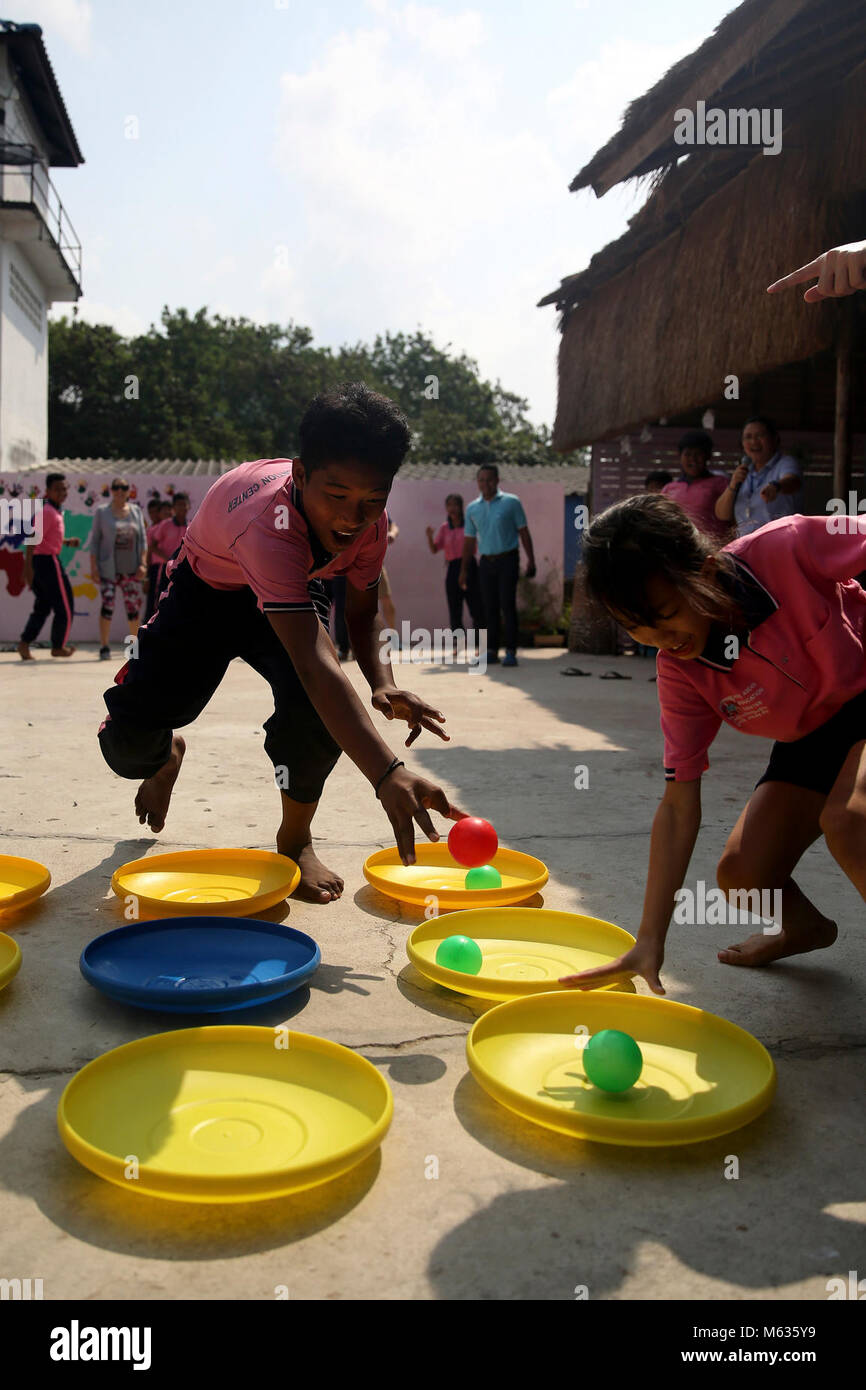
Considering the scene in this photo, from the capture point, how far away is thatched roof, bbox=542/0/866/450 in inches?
212

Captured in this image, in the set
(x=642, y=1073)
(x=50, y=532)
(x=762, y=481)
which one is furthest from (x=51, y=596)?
(x=642, y=1073)

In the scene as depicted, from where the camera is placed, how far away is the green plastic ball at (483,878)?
2994mm

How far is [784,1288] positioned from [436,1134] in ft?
1.96

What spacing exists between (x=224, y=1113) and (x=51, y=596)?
29.7 feet

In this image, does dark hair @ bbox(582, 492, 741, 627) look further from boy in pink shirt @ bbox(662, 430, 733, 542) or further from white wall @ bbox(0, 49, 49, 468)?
white wall @ bbox(0, 49, 49, 468)

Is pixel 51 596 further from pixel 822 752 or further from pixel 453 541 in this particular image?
pixel 822 752

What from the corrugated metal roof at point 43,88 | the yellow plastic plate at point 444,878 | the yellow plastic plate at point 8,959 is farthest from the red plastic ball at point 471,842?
the corrugated metal roof at point 43,88

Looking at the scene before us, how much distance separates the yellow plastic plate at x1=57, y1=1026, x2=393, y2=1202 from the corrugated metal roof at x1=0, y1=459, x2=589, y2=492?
507 inches

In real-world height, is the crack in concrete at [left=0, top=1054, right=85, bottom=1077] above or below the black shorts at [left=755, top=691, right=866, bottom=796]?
below

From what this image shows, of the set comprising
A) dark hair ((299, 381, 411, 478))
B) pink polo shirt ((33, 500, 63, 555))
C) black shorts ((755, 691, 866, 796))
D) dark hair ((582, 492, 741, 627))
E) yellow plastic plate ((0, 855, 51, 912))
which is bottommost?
yellow plastic plate ((0, 855, 51, 912))

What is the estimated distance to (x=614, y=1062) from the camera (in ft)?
5.82

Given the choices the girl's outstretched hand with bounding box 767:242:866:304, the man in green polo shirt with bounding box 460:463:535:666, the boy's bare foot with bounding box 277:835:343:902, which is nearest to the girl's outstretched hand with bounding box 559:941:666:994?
the boy's bare foot with bounding box 277:835:343:902

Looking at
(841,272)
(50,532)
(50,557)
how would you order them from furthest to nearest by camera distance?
(50,557) < (50,532) < (841,272)
